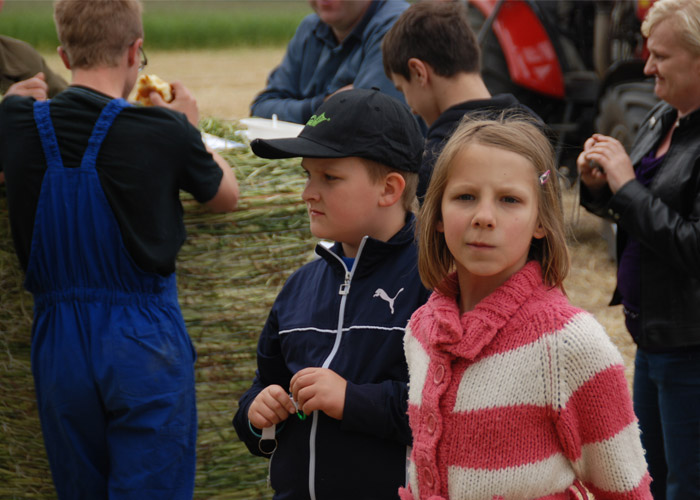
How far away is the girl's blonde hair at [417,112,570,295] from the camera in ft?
5.29

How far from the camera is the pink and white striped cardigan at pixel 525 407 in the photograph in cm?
148

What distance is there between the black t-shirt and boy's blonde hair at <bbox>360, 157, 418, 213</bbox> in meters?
0.81

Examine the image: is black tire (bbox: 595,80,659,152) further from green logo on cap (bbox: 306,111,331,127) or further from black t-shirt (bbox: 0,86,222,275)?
green logo on cap (bbox: 306,111,331,127)

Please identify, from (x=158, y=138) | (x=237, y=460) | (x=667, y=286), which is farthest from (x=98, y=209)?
(x=667, y=286)

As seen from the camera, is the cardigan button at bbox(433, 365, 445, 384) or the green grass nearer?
the cardigan button at bbox(433, 365, 445, 384)

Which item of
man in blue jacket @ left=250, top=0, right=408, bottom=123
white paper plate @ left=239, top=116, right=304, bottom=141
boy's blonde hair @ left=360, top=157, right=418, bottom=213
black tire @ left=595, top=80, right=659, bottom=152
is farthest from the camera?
black tire @ left=595, top=80, right=659, bottom=152

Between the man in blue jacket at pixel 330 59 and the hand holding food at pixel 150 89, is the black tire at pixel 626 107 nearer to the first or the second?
the man in blue jacket at pixel 330 59

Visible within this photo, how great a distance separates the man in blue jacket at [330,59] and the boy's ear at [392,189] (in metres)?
1.81

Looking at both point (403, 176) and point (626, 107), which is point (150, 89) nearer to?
point (403, 176)

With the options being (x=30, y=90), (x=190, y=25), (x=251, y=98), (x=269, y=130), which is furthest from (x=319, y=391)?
(x=190, y=25)

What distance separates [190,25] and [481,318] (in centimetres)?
2858

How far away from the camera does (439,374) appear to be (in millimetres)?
1566

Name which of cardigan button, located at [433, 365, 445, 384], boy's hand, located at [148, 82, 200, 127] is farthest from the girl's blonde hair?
boy's hand, located at [148, 82, 200, 127]

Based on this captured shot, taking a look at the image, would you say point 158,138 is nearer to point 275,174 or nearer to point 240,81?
point 275,174
